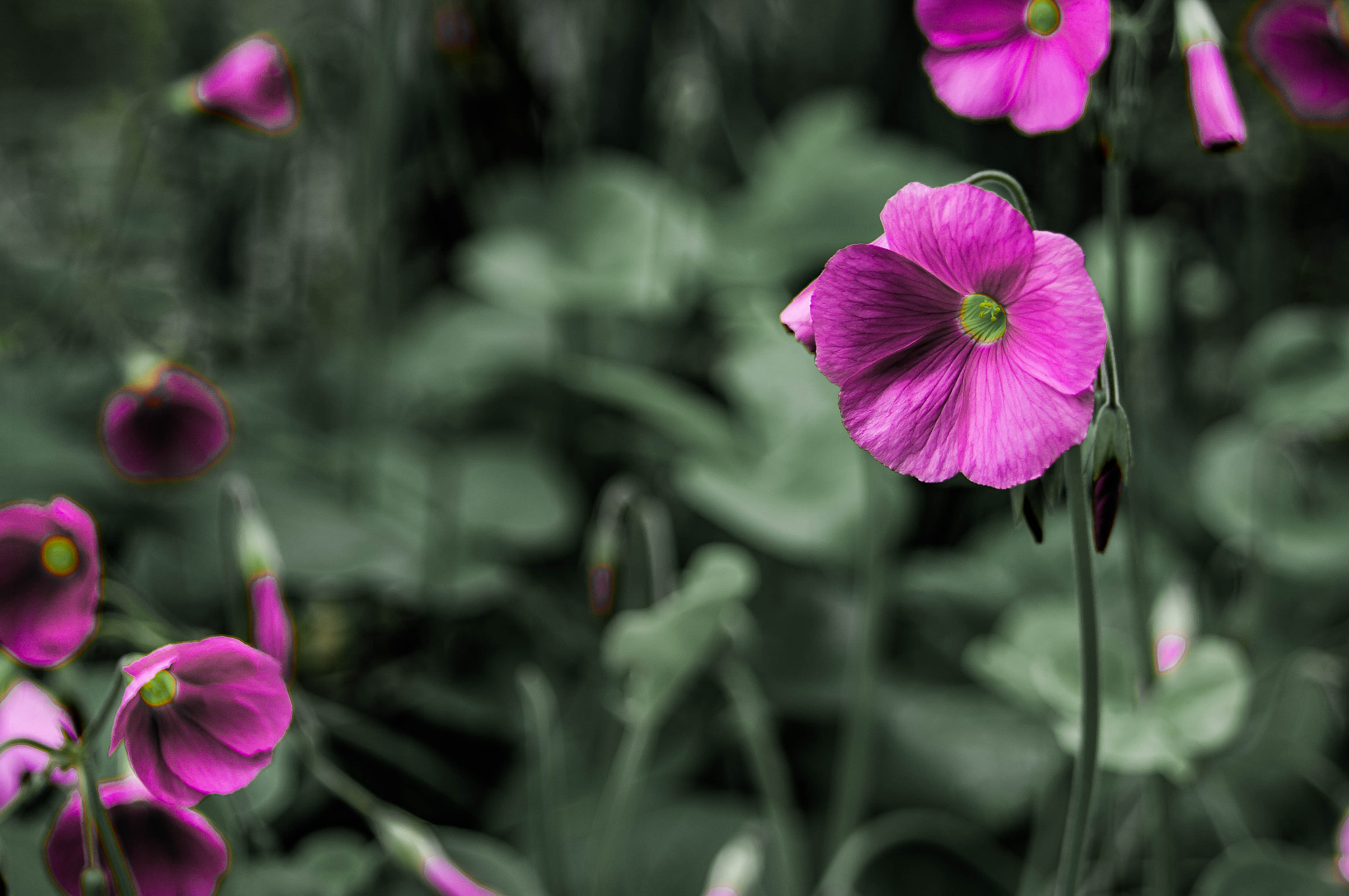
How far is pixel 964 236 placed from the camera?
1.01 ft

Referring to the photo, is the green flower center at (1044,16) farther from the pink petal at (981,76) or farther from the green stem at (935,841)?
the green stem at (935,841)

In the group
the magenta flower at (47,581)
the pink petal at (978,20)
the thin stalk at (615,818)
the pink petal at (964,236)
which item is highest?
the pink petal at (978,20)

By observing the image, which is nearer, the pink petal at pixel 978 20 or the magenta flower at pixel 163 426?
the pink petal at pixel 978 20

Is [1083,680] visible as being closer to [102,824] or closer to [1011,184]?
[1011,184]

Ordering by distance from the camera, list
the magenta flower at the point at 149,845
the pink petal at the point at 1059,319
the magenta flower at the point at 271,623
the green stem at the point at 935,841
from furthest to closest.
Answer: the green stem at the point at 935,841 → the magenta flower at the point at 271,623 → the magenta flower at the point at 149,845 → the pink petal at the point at 1059,319

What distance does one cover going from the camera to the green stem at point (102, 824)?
1.08 ft

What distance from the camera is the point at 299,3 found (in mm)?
2086

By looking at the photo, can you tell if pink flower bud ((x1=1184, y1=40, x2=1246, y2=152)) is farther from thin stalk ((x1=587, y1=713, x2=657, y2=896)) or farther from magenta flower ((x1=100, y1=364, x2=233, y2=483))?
magenta flower ((x1=100, y1=364, x2=233, y2=483))

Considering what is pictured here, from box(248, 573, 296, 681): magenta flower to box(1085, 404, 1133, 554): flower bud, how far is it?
0.38 metres

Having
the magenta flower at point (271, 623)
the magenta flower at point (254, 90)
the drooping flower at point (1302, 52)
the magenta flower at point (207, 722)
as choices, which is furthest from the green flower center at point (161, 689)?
the drooping flower at point (1302, 52)

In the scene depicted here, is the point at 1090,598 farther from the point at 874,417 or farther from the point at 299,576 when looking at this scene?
the point at 299,576

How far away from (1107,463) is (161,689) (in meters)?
0.35

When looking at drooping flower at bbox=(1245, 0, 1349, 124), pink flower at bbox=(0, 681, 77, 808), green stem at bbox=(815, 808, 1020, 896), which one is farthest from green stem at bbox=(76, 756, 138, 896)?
drooping flower at bbox=(1245, 0, 1349, 124)

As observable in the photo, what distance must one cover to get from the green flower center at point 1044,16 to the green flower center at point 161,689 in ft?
1.29
